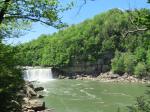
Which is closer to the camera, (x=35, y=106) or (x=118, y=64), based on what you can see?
(x=35, y=106)

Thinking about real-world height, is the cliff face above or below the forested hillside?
below

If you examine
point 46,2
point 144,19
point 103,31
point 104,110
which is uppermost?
point 103,31

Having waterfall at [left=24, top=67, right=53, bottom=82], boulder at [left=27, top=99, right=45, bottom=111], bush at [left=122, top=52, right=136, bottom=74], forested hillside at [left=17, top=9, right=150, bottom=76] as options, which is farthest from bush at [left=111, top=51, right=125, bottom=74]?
boulder at [left=27, top=99, right=45, bottom=111]

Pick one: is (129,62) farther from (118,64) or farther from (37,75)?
(37,75)

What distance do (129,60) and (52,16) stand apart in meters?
92.6

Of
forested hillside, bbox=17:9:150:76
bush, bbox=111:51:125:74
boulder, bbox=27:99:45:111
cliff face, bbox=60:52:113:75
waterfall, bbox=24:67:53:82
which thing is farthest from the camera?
cliff face, bbox=60:52:113:75

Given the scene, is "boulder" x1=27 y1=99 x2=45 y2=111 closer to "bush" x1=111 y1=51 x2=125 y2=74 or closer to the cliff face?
"bush" x1=111 y1=51 x2=125 y2=74


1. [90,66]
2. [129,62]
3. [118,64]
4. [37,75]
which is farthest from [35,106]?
[90,66]

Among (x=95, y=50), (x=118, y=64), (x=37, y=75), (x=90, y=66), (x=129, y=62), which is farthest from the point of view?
(x=95, y=50)

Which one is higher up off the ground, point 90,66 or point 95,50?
point 95,50

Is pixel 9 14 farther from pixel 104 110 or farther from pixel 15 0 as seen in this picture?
pixel 104 110

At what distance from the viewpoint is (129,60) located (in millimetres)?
100500

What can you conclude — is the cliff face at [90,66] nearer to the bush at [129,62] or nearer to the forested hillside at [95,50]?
the forested hillside at [95,50]

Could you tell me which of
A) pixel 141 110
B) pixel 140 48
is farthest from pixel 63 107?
pixel 140 48
